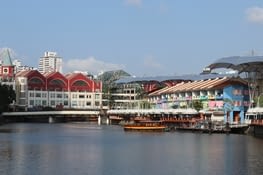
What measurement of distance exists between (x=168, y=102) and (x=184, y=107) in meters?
12.4

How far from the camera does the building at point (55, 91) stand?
529 feet

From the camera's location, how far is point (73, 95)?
170 metres

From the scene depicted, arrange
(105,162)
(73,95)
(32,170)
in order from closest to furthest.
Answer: (32,170) < (105,162) < (73,95)

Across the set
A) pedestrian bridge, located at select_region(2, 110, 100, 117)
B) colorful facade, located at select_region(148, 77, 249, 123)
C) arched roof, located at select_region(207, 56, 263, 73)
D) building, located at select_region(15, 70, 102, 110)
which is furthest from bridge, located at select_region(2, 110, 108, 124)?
arched roof, located at select_region(207, 56, 263, 73)

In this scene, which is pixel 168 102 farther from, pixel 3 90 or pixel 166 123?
pixel 3 90

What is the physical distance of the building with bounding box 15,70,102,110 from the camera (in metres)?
161

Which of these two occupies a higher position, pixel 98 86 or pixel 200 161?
pixel 98 86

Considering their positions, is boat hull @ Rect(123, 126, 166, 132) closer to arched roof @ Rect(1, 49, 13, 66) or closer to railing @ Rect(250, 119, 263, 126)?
railing @ Rect(250, 119, 263, 126)

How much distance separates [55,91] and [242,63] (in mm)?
85089

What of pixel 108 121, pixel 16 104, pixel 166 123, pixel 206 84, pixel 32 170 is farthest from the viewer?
pixel 16 104

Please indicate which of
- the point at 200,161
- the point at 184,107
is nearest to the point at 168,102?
the point at 184,107

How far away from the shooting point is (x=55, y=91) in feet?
548

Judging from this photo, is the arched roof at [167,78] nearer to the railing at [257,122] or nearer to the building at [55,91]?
the building at [55,91]

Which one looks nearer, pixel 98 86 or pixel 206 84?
pixel 206 84
